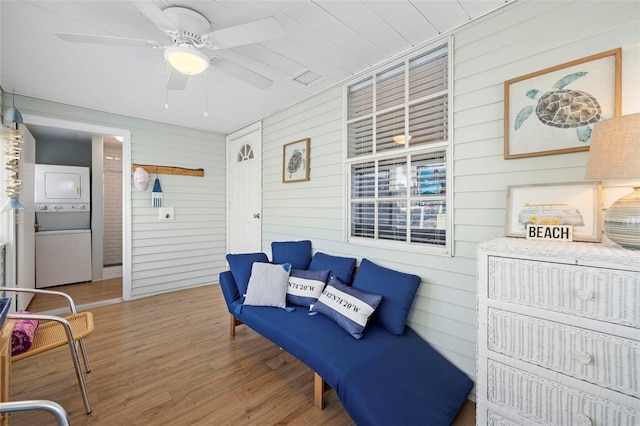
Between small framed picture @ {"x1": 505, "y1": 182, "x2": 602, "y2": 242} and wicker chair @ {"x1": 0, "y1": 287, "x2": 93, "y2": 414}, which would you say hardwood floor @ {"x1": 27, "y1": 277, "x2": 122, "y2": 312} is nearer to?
wicker chair @ {"x1": 0, "y1": 287, "x2": 93, "y2": 414}

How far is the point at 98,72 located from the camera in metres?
2.62

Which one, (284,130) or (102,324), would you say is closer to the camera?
(102,324)

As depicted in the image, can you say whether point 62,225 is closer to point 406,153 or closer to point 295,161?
point 295,161

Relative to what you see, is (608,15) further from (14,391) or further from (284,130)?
(14,391)

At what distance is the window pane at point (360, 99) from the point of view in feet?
8.71

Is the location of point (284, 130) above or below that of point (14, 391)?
above

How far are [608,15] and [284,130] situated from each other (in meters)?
2.96

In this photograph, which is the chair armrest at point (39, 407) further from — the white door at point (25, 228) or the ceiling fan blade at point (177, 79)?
the white door at point (25, 228)

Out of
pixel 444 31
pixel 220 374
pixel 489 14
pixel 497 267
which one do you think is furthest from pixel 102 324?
pixel 489 14

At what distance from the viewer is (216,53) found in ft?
7.41

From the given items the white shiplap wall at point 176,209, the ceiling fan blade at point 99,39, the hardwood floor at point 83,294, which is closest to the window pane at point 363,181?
the ceiling fan blade at point 99,39

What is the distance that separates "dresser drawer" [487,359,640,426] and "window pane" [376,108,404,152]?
175cm

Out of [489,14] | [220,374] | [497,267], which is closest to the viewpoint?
[497,267]

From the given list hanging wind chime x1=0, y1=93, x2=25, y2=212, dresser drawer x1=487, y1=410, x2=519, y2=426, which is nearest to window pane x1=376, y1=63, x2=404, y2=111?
dresser drawer x1=487, y1=410, x2=519, y2=426
